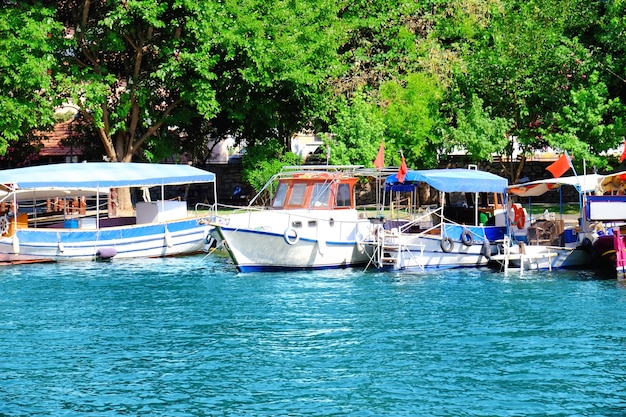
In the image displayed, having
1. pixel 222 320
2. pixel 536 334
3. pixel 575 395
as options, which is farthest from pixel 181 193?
pixel 575 395

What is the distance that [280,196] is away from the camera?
3538 centimetres

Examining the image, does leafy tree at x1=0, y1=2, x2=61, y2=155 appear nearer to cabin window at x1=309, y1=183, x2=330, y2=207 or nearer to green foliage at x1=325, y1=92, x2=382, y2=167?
green foliage at x1=325, y1=92, x2=382, y2=167

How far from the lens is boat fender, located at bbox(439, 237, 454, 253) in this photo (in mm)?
34094

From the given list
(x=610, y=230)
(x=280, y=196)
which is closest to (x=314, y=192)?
(x=280, y=196)

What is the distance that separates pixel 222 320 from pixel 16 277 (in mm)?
11114

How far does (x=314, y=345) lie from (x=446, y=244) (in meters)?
12.7

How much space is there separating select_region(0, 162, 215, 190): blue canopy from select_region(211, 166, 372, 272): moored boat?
632 cm

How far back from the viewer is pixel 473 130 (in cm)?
4859

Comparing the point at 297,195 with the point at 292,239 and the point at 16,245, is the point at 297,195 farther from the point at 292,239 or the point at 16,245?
the point at 16,245

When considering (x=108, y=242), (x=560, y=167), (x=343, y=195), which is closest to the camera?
(x=343, y=195)

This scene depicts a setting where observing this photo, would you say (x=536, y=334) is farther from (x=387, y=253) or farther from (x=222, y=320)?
(x=387, y=253)

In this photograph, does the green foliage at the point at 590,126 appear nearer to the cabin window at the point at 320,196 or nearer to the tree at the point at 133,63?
the cabin window at the point at 320,196

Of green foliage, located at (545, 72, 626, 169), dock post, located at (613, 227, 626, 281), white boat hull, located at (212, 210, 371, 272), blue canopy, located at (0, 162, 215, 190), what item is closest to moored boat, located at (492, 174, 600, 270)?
dock post, located at (613, 227, 626, 281)

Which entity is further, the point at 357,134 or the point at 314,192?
the point at 357,134
